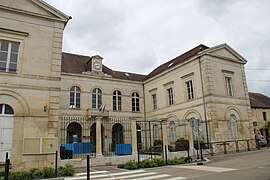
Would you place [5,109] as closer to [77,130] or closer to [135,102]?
[77,130]

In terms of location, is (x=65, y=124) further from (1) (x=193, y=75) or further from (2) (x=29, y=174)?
(1) (x=193, y=75)

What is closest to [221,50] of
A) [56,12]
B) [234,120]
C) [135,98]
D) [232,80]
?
[232,80]

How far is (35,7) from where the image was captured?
40.3ft

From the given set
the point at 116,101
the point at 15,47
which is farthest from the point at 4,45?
the point at 116,101

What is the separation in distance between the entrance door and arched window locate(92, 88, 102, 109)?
11.9m

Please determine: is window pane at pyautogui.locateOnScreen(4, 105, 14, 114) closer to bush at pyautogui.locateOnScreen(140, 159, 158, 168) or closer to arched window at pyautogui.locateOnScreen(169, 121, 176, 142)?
bush at pyautogui.locateOnScreen(140, 159, 158, 168)

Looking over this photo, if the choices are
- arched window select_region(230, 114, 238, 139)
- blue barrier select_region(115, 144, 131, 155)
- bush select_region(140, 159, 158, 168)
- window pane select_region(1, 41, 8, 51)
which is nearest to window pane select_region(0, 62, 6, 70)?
window pane select_region(1, 41, 8, 51)

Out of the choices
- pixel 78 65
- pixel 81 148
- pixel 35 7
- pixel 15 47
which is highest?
pixel 78 65

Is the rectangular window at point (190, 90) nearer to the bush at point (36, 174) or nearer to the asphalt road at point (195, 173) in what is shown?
the asphalt road at point (195, 173)

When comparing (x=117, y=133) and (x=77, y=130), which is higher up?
(x=77, y=130)

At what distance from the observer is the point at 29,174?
8.66 m

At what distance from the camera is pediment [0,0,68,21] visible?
11.6 metres

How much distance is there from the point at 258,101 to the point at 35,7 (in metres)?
27.2

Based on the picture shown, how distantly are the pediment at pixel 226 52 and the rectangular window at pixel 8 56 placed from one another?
14019 mm
